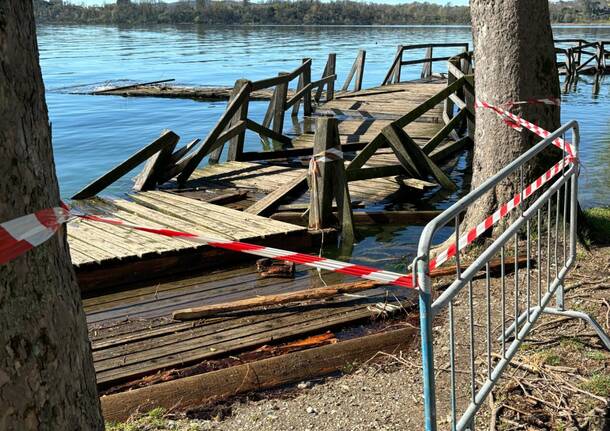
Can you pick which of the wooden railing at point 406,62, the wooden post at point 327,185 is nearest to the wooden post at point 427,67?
the wooden railing at point 406,62

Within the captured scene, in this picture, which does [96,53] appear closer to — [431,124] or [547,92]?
[431,124]

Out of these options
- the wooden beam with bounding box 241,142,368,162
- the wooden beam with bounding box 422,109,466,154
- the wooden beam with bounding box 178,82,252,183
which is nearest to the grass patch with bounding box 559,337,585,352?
the wooden beam with bounding box 422,109,466,154

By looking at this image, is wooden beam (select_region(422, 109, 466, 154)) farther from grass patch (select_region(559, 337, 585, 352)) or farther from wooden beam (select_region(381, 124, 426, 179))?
grass patch (select_region(559, 337, 585, 352))

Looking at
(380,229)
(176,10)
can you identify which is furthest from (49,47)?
(176,10)

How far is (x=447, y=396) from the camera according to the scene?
4641mm

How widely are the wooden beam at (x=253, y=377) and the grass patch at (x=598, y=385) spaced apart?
1.34 m

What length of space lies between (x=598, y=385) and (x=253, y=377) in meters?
2.18

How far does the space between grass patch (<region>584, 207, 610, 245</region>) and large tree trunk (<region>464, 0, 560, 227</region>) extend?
0.95 meters

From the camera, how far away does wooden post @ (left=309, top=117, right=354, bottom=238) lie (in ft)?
28.4

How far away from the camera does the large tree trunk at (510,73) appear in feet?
22.7

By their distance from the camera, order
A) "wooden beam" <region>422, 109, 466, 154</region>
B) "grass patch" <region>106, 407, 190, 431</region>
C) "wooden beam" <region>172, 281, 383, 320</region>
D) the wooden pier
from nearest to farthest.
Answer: "grass patch" <region>106, 407, 190, 431</region>
the wooden pier
"wooden beam" <region>172, 281, 383, 320</region>
"wooden beam" <region>422, 109, 466, 154</region>

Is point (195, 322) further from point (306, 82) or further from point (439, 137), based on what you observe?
point (306, 82)

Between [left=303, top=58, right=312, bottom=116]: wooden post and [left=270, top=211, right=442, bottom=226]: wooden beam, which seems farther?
[left=303, top=58, right=312, bottom=116]: wooden post

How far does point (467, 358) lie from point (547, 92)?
3143mm
